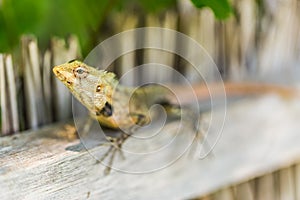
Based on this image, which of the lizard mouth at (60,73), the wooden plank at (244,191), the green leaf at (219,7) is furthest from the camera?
the wooden plank at (244,191)

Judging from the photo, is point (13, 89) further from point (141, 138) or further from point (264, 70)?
point (264, 70)

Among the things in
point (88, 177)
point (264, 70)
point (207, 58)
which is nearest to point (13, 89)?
point (88, 177)

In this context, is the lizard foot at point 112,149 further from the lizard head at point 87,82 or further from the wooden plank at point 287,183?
the wooden plank at point 287,183

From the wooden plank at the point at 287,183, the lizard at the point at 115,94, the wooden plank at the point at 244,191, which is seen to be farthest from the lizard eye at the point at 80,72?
the wooden plank at the point at 287,183

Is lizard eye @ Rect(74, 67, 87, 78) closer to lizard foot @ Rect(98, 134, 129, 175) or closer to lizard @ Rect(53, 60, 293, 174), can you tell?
lizard @ Rect(53, 60, 293, 174)

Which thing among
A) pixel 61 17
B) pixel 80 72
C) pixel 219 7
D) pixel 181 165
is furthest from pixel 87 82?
pixel 61 17

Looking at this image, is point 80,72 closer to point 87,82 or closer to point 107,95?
point 87,82
